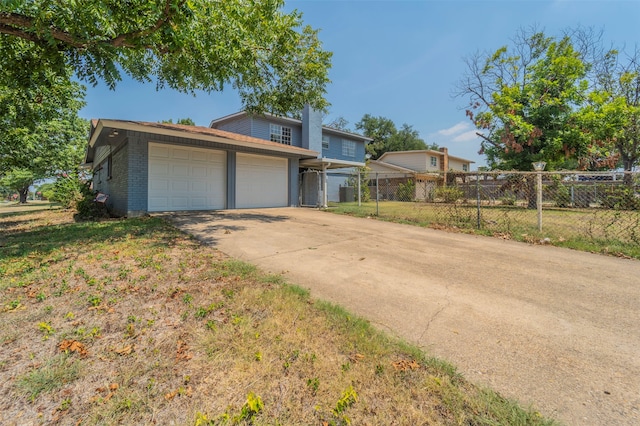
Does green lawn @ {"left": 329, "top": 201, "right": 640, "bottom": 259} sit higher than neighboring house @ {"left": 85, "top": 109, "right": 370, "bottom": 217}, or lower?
lower

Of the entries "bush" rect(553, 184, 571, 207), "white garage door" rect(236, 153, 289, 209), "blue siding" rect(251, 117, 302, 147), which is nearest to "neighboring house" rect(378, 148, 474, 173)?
"bush" rect(553, 184, 571, 207)

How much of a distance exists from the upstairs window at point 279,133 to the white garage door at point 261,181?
4.96 metres

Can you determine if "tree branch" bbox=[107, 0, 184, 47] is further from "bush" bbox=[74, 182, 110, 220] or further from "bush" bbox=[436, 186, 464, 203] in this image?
"bush" bbox=[436, 186, 464, 203]

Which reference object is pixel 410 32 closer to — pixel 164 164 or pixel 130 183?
pixel 164 164

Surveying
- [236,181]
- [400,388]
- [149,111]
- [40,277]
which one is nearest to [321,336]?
[400,388]

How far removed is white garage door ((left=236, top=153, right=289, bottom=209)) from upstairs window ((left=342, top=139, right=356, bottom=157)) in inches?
378

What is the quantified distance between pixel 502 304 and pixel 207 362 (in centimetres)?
309

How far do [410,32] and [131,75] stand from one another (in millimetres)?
9246

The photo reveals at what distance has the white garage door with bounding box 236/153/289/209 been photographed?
1217 cm

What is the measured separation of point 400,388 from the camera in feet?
5.85

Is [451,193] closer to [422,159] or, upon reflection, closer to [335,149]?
[335,149]

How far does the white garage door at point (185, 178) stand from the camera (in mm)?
9836

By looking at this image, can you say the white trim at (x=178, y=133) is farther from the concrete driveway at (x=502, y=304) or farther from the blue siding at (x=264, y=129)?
the concrete driveway at (x=502, y=304)

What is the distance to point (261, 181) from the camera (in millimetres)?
12891
